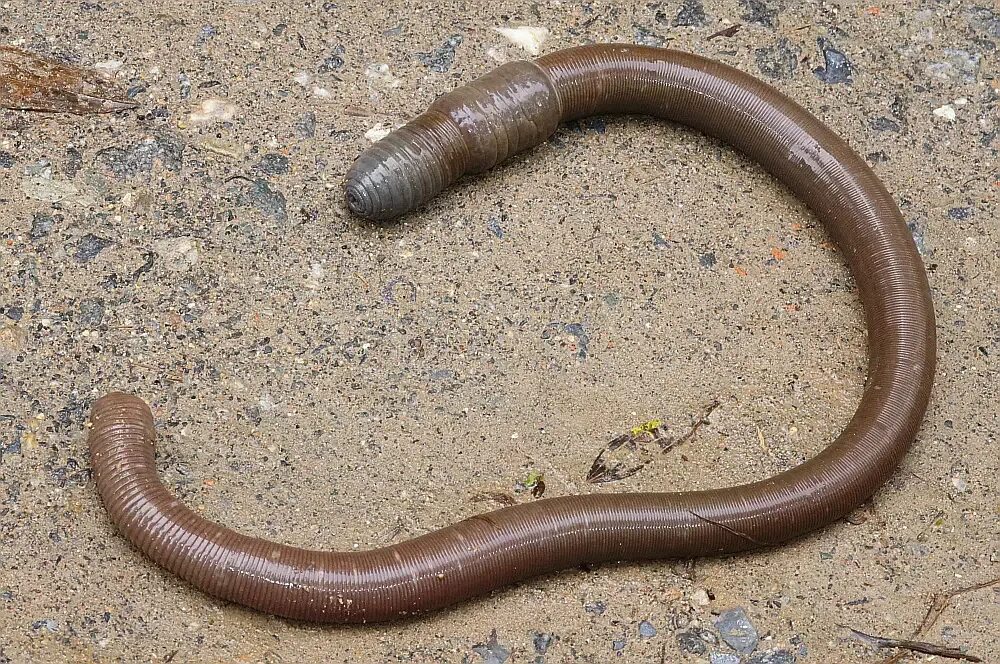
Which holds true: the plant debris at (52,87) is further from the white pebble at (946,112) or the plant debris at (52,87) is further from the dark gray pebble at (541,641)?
the white pebble at (946,112)

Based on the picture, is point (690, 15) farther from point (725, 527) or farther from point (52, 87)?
point (52, 87)

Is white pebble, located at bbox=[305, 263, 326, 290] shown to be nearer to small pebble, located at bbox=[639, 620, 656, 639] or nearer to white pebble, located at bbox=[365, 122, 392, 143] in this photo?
white pebble, located at bbox=[365, 122, 392, 143]

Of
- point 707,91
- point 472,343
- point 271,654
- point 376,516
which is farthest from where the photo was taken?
point 707,91

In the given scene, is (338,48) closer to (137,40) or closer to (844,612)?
(137,40)

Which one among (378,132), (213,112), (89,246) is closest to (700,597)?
(378,132)

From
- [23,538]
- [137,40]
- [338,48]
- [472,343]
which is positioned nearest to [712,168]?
[472,343]

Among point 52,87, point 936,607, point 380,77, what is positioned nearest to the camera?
Result: point 936,607

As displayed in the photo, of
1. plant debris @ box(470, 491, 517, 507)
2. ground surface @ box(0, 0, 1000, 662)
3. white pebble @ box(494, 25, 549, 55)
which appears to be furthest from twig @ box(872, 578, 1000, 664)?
white pebble @ box(494, 25, 549, 55)
